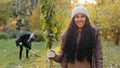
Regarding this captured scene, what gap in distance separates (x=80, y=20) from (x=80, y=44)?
0.32 meters

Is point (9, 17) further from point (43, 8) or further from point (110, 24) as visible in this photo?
point (43, 8)

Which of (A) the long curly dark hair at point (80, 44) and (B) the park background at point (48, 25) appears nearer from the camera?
(A) the long curly dark hair at point (80, 44)

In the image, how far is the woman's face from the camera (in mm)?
4680

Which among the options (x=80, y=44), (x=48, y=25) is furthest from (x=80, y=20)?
(x=48, y=25)

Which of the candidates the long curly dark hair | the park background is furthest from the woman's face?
the park background

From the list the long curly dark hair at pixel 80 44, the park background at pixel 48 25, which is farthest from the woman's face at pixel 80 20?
the park background at pixel 48 25

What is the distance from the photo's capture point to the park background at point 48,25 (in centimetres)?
580

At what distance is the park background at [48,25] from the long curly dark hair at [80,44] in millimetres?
785

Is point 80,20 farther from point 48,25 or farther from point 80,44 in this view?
point 48,25

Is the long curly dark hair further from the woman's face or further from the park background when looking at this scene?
the park background

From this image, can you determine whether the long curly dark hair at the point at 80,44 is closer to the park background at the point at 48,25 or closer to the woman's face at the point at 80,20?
the woman's face at the point at 80,20

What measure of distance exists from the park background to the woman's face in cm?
82

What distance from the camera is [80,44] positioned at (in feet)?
15.3

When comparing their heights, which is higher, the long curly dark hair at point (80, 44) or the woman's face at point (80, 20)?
the woman's face at point (80, 20)
